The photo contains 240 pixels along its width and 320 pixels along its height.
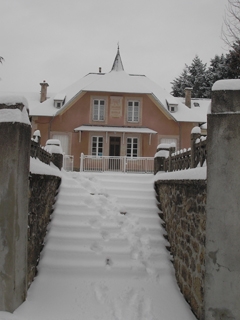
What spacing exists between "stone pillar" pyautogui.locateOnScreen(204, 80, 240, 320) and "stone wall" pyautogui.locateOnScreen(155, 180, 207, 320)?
251 millimetres

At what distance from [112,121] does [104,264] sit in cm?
1350

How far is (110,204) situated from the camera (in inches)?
292

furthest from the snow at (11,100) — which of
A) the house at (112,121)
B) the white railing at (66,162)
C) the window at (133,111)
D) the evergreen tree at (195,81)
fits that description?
the evergreen tree at (195,81)

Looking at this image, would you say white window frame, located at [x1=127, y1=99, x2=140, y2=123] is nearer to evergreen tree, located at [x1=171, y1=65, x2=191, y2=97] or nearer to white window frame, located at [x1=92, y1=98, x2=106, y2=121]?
white window frame, located at [x1=92, y1=98, x2=106, y2=121]

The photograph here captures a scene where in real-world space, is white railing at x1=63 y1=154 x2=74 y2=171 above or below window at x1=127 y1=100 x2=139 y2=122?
below

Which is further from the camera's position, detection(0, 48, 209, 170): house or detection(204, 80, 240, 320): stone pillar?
detection(0, 48, 209, 170): house

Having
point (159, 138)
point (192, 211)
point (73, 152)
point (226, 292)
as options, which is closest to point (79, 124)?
point (73, 152)

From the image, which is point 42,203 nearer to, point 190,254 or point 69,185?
point 69,185

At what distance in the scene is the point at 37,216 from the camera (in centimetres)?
532

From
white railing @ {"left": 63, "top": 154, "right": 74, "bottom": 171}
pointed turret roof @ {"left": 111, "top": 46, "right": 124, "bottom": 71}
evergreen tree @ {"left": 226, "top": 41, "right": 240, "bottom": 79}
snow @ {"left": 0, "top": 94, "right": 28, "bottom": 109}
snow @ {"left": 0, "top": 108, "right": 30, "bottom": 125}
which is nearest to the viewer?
snow @ {"left": 0, "top": 108, "right": 30, "bottom": 125}

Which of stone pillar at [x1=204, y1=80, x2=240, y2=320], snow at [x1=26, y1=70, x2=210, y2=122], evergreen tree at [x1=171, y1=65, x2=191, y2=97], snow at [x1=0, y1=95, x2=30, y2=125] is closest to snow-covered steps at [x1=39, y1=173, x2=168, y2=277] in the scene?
stone pillar at [x1=204, y1=80, x2=240, y2=320]

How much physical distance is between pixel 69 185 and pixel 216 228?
4.99 m

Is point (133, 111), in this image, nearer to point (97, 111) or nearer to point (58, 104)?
point (97, 111)

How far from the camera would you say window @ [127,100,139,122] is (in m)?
18.5
